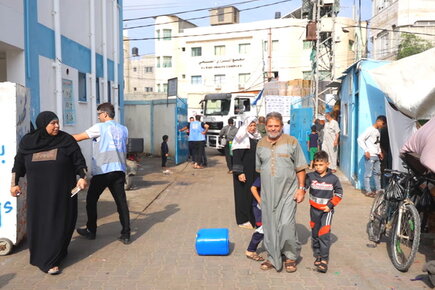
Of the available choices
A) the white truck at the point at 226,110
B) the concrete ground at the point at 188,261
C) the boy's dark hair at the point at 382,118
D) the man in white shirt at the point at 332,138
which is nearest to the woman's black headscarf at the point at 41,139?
the concrete ground at the point at 188,261

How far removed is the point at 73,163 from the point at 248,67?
38855 mm

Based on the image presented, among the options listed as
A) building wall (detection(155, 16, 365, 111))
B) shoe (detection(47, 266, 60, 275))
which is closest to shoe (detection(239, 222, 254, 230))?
shoe (detection(47, 266, 60, 275))

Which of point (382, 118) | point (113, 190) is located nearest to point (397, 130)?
point (382, 118)

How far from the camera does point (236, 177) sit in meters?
6.31

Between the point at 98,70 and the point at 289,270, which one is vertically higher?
the point at 98,70

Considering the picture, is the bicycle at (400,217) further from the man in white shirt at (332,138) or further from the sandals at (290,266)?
the man in white shirt at (332,138)

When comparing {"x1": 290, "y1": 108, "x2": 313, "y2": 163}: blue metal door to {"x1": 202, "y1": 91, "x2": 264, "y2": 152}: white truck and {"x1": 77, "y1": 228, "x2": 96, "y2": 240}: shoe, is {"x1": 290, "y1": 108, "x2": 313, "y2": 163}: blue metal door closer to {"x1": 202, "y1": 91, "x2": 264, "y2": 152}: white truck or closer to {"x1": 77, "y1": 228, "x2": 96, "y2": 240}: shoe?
{"x1": 202, "y1": 91, "x2": 264, "y2": 152}: white truck

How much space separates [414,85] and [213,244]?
445 centimetres

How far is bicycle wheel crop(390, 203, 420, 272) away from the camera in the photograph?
4520mm

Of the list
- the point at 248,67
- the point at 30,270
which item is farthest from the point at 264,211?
the point at 248,67

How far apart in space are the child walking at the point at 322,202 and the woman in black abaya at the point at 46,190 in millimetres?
2702

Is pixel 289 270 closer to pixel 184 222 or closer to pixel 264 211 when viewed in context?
pixel 264 211

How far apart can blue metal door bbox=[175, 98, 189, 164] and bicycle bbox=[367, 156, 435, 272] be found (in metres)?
9.80

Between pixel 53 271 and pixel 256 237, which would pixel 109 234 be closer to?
pixel 53 271
